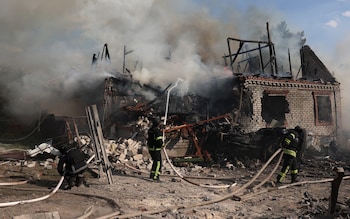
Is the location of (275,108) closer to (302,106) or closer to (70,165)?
(302,106)

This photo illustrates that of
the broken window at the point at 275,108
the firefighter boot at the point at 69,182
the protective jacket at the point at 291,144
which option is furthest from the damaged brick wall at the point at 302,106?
the firefighter boot at the point at 69,182

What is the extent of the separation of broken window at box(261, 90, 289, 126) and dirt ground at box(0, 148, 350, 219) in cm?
710

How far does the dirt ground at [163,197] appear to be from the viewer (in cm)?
568

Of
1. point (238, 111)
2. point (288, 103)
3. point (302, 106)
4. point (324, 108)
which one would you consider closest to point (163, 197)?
point (238, 111)

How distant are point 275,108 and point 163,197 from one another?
1254 cm

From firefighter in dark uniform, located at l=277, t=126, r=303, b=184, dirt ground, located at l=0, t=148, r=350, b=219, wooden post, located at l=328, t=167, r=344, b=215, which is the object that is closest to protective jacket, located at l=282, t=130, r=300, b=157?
firefighter in dark uniform, located at l=277, t=126, r=303, b=184

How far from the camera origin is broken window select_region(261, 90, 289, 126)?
55.6ft

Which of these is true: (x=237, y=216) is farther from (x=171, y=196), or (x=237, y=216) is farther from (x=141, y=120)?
(x=141, y=120)

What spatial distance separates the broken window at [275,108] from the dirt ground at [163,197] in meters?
7.10

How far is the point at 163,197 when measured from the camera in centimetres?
692

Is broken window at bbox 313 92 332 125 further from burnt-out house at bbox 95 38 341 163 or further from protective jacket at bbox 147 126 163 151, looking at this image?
protective jacket at bbox 147 126 163 151

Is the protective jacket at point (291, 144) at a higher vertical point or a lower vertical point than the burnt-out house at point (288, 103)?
lower

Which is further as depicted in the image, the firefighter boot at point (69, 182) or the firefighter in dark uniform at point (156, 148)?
the firefighter in dark uniform at point (156, 148)

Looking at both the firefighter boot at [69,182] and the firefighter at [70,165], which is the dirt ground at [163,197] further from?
the firefighter at [70,165]
